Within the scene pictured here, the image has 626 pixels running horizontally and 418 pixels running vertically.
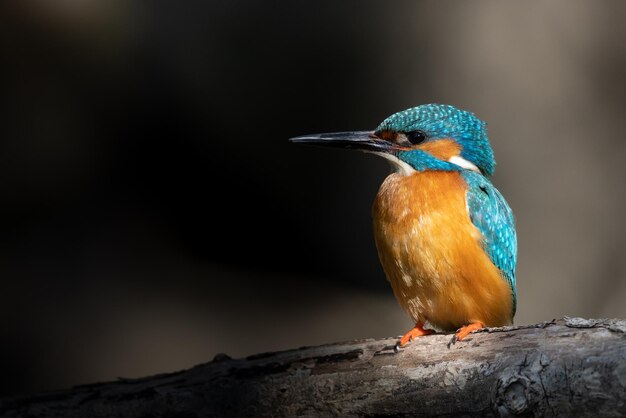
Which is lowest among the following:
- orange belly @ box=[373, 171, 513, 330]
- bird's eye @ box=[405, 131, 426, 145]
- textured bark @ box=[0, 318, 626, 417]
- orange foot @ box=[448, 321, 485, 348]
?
textured bark @ box=[0, 318, 626, 417]

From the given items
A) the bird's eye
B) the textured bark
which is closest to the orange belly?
the bird's eye

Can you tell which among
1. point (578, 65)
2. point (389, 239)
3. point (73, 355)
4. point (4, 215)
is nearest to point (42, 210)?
point (4, 215)

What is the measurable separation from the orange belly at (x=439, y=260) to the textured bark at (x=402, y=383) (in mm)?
413

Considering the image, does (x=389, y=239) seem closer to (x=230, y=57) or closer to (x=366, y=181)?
(x=366, y=181)

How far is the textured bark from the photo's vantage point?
2393mm

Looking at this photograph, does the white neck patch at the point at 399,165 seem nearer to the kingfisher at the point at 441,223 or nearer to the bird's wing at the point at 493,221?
the kingfisher at the point at 441,223

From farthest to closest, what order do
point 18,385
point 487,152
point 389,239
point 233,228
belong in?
point 233,228 < point 18,385 < point 487,152 < point 389,239

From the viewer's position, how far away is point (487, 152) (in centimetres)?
379

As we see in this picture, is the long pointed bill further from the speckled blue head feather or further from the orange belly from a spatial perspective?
the orange belly

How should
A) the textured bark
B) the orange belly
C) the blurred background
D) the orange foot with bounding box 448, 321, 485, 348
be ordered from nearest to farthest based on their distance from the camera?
the textured bark, the orange foot with bounding box 448, 321, 485, 348, the orange belly, the blurred background

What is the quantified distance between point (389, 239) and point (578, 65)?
2.55 m

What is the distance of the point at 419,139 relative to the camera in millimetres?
3686

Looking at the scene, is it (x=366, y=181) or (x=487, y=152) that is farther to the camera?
(x=366, y=181)

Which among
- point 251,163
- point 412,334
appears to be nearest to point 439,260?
point 412,334
